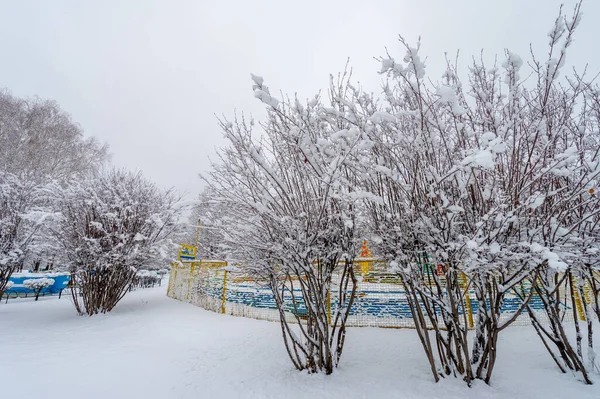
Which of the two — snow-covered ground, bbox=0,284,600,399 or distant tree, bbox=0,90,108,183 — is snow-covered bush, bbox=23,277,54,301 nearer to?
snow-covered ground, bbox=0,284,600,399

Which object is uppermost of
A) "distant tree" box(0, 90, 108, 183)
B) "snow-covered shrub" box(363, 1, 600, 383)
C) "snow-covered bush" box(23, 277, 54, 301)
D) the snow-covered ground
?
"distant tree" box(0, 90, 108, 183)

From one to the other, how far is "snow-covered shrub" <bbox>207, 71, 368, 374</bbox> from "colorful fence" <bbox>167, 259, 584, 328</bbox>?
21.7 inches

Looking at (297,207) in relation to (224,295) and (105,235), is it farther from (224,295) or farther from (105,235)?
(105,235)

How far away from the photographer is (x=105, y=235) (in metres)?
6.54

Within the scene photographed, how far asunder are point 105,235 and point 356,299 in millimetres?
5865

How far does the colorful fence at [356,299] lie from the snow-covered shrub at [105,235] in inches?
47.2

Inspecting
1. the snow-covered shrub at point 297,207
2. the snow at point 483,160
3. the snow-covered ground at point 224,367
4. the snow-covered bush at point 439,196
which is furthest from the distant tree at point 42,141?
the snow at point 483,160

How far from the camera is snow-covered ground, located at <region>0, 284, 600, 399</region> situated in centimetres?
250

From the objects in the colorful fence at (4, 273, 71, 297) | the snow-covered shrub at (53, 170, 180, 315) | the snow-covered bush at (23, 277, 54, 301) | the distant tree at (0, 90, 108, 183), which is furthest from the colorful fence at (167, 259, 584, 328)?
the distant tree at (0, 90, 108, 183)

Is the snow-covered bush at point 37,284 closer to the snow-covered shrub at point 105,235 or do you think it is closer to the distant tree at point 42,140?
the snow-covered shrub at point 105,235

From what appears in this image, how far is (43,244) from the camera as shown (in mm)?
6957

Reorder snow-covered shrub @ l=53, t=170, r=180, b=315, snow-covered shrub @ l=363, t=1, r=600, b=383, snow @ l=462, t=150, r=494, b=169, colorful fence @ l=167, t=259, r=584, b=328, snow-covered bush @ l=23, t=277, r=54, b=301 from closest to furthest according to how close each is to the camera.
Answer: snow @ l=462, t=150, r=494, b=169
snow-covered shrub @ l=363, t=1, r=600, b=383
colorful fence @ l=167, t=259, r=584, b=328
snow-covered shrub @ l=53, t=170, r=180, b=315
snow-covered bush @ l=23, t=277, r=54, b=301

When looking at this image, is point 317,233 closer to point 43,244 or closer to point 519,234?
point 519,234

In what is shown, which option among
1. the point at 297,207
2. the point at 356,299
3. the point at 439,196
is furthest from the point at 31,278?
the point at 439,196
